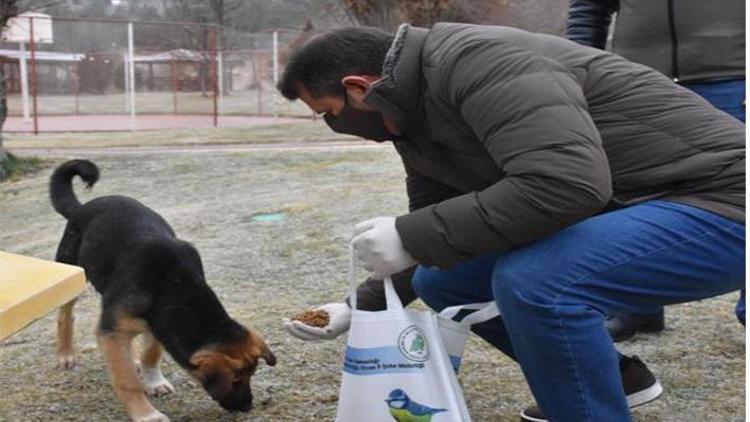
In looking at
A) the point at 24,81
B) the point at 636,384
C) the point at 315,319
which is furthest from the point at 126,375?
the point at 24,81

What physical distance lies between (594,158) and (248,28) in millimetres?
34168

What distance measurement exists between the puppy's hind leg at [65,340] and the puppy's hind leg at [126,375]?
22.6 inches

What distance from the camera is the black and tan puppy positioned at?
2.96 m

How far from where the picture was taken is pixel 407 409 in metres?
2.18

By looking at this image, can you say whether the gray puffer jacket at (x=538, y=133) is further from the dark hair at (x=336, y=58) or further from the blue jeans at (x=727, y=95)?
the blue jeans at (x=727, y=95)

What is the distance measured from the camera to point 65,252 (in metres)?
3.97

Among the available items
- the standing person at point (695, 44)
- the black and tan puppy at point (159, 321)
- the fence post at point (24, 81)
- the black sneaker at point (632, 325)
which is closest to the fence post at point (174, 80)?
the fence post at point (24, 81)

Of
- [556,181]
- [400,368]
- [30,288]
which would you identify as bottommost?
[400,368]

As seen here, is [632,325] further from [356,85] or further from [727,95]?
[356,85]

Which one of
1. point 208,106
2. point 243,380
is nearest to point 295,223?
point 243,380

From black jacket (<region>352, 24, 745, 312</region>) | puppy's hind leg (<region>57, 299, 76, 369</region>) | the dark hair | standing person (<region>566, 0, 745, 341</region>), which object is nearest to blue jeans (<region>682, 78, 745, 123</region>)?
standing person (<region>566, 0, 745, 341</region>)

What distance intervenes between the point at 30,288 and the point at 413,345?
34.7 inches

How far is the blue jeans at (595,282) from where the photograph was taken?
78.7 inches

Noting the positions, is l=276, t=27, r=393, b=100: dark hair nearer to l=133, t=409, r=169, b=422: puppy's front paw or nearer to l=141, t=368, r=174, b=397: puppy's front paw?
l=133, t=409, r=169, b=422: puppy's front paw
